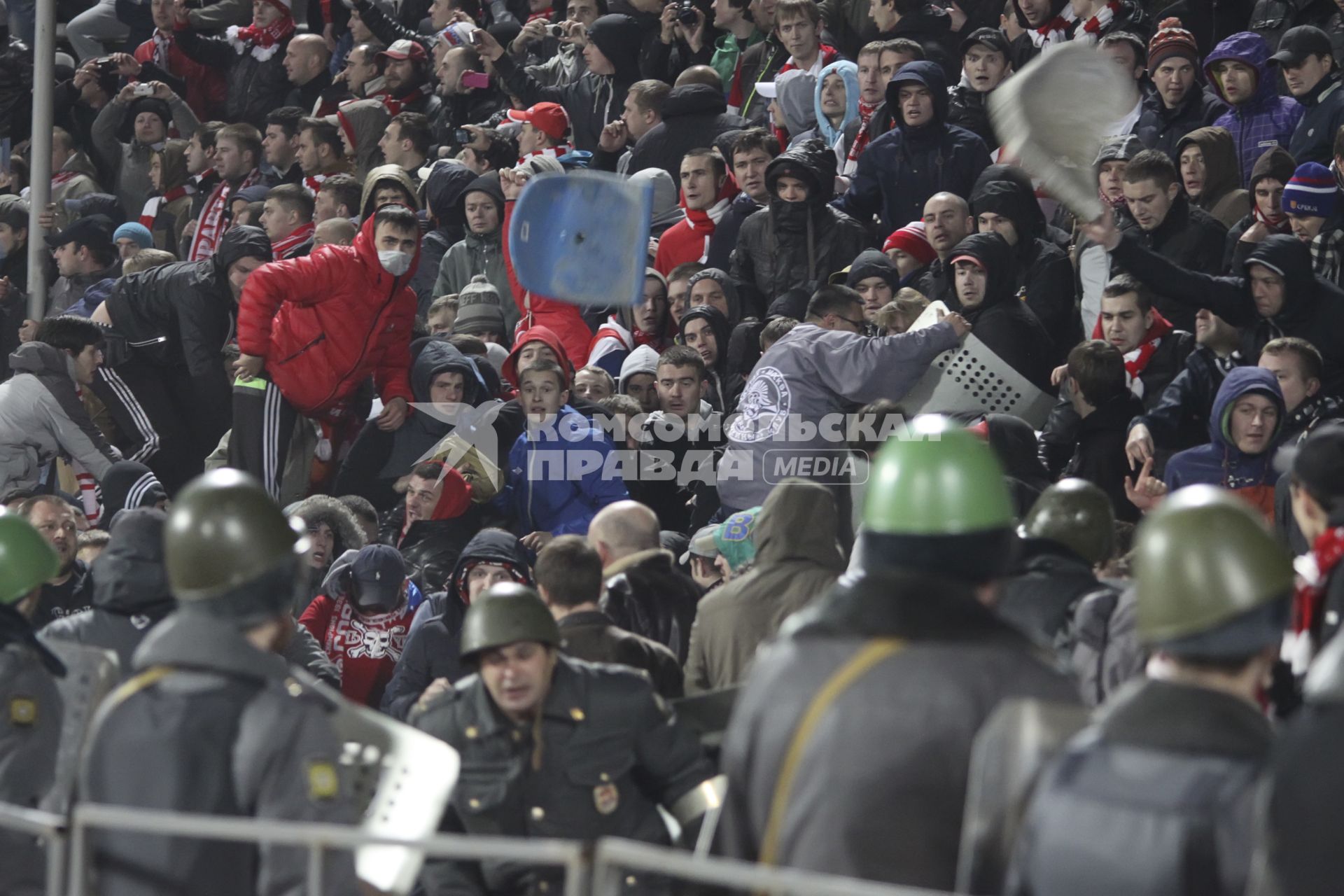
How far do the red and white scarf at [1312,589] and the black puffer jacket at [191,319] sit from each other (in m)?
7.62

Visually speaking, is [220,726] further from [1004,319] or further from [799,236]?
[799,236]

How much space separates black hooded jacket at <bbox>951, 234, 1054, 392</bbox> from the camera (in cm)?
847

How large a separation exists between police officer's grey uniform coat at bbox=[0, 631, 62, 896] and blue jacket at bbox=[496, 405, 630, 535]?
4.42 metres

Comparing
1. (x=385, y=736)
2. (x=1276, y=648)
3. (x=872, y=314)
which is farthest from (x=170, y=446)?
(x=1276, y=648)

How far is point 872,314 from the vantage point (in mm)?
9250

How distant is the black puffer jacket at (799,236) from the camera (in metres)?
10.1

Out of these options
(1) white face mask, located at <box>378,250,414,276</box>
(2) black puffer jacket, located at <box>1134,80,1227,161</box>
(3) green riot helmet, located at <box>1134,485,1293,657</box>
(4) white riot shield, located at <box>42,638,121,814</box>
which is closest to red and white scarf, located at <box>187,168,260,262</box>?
(1) white face mask, located at <box>378,250,414,276</box>

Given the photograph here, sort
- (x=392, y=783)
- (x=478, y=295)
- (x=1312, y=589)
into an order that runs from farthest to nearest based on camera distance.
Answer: (x=478, y=295) < (x=1312, y=589) < (x=392, y=783)

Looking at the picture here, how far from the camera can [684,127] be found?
11875 millimetres

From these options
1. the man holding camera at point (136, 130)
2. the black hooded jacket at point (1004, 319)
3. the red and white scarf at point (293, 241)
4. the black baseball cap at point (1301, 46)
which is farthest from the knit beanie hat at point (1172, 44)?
the man holding camera at point (136, 130)

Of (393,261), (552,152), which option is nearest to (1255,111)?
(552,152)

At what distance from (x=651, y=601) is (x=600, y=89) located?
7.40 meters

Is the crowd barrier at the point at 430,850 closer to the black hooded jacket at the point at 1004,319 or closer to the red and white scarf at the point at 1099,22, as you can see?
the black hooded jacket at the point at 1004,319

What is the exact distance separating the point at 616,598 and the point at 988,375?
2409 mm
